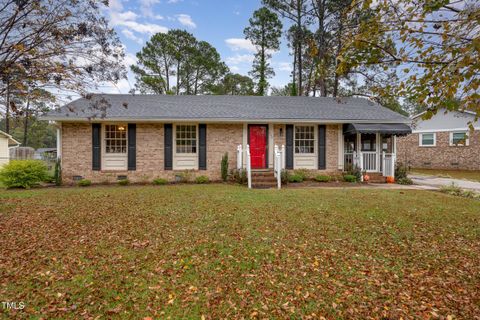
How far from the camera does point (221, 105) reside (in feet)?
43.3

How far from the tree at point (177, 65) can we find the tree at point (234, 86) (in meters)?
0.68

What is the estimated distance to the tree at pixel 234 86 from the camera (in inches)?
1033

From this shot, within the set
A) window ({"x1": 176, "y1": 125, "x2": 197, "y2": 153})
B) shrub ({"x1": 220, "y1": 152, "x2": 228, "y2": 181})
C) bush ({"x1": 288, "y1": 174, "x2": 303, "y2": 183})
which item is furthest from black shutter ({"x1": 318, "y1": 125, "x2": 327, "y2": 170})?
window ({"x1": 176, "y1": 125, "x2": 197, "y2": 153})

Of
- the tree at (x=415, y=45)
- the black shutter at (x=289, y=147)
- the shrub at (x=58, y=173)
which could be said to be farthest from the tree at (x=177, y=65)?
the tree at (x=415, y=45)

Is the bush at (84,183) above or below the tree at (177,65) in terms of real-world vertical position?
below

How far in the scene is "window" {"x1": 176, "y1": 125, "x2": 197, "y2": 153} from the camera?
465 inches

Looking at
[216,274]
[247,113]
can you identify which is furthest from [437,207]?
[247,113]

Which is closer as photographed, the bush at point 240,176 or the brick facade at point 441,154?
the bush at point 240,176

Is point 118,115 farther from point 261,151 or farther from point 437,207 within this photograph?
point 437,207

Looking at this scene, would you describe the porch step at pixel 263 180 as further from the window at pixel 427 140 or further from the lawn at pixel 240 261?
the window at pixel 427 140

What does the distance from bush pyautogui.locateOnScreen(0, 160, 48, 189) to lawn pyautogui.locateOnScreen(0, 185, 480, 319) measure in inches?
163

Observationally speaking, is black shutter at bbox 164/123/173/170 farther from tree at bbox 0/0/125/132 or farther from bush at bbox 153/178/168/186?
tree at bbox 0/0/125/132

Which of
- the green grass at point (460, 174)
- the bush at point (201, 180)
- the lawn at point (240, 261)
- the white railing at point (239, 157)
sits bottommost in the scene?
the lawn at point (240, 261)

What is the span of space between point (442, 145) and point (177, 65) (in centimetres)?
2471
